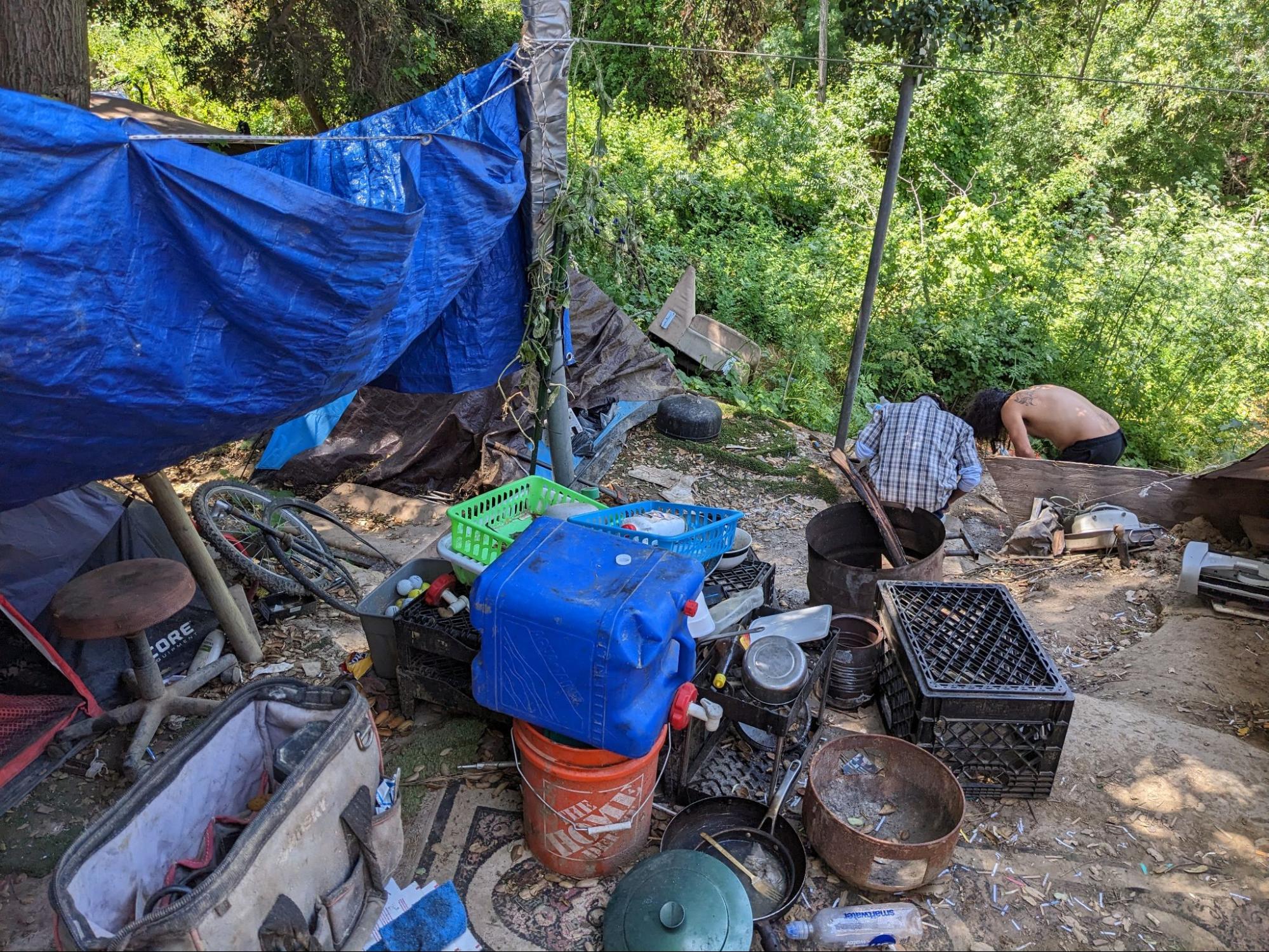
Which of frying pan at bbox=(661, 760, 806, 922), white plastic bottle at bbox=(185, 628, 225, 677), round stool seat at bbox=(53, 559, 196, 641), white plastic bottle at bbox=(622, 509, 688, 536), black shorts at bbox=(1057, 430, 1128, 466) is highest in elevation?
white plastic bottle at bbox=(622, 509, 688, 536)

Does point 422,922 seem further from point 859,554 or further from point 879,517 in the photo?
point 859,554

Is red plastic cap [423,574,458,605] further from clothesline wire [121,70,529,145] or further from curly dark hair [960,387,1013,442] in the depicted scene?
curly dark hair [960,387,1013,442]

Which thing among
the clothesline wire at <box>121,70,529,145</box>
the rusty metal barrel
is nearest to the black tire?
the rusty metal barrel

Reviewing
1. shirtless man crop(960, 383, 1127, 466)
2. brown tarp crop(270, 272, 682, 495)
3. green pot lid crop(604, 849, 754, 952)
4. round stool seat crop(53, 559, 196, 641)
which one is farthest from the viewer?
shirtless man crop(960, 383, 1127, 466)

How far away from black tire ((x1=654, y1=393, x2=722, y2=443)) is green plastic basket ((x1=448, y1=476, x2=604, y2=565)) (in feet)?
11.5

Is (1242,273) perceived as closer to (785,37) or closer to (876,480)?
(876,480)

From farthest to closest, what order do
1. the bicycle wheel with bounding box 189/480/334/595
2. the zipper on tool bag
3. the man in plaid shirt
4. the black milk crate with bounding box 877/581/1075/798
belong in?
1. the man in plaid shirt
2. the bicycle wheel with bounding box 189/480/334/595
3. the black milk crate with bounding box 877/581/1075/798
4. the zipper on tool bag

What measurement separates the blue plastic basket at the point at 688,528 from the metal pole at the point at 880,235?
10.2 ft

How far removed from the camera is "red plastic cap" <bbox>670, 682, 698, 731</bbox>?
2.92 meters

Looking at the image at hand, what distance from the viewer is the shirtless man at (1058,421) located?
270 inches

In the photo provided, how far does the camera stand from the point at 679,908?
2.67 metres

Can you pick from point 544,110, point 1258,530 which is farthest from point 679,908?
point 1258,530

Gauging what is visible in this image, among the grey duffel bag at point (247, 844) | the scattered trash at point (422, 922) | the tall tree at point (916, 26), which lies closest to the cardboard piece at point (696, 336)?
the tall tree at point (916, 26)

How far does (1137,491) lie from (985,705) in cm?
414
